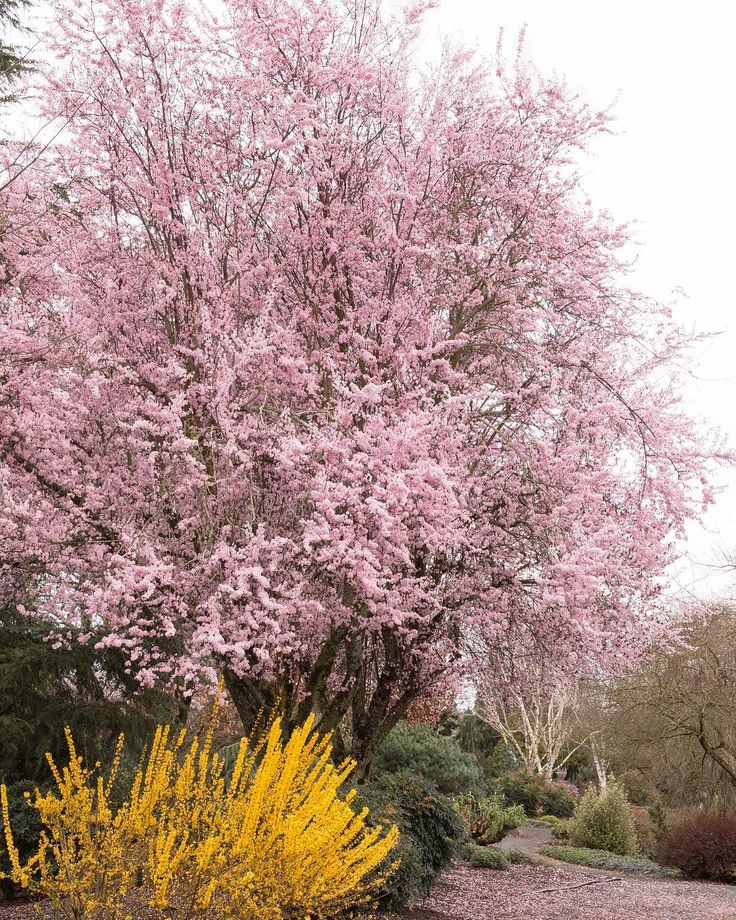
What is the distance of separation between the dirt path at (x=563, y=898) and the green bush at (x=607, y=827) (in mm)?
4762

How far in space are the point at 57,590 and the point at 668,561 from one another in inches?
262

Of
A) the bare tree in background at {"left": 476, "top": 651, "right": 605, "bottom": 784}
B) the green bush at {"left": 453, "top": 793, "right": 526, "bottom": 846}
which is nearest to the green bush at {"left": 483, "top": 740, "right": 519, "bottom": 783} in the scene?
the bare tree in background at {"left": 476, "top": 651, "right": 605, "bottom": 784}

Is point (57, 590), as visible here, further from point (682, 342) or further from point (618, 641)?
point (682, 342)

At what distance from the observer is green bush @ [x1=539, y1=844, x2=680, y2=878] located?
761 inches

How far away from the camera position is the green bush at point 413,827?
10.1 m

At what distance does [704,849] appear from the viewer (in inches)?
721

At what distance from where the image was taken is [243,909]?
17.9 ft

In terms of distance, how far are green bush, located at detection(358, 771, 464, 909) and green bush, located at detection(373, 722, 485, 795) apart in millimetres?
1862

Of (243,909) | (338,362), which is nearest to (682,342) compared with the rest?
(338,362)

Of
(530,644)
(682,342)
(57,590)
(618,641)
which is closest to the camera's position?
(57,590)

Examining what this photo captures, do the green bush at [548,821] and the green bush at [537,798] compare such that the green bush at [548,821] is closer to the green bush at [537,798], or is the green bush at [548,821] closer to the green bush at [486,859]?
the green bush at [537,798]

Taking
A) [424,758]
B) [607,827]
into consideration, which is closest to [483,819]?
[607,827]

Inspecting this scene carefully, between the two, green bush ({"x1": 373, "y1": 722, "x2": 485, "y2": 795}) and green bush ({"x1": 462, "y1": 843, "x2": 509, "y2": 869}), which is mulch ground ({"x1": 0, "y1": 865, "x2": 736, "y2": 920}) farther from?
green bush ({"x1": 373, "y1": 722, "x2": 485, "y2": 795})

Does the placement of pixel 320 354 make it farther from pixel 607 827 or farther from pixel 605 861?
pixel 607 827
